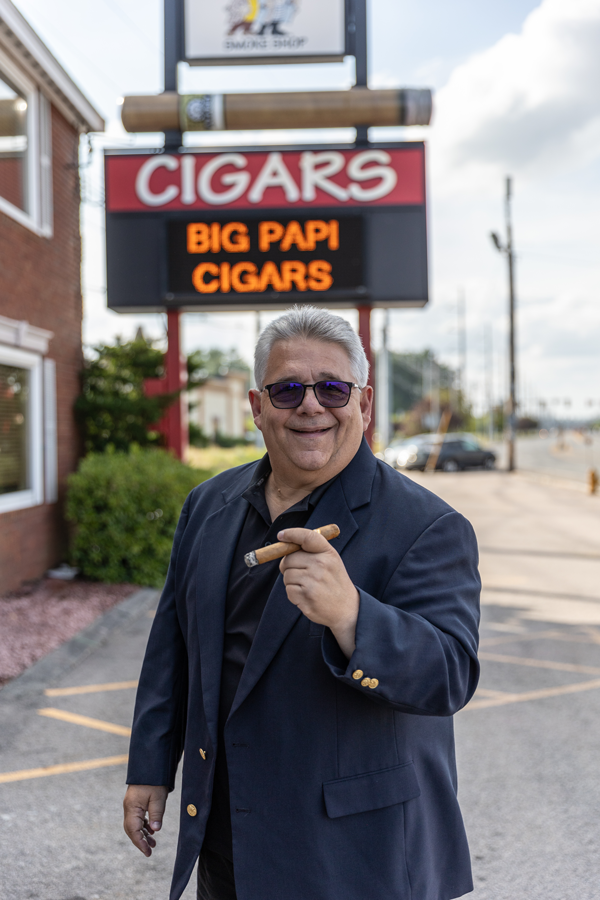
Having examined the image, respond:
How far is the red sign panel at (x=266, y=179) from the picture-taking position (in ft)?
26.3

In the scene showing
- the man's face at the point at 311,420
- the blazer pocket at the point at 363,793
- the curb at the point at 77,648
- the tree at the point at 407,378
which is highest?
the tree at the point at 407,378

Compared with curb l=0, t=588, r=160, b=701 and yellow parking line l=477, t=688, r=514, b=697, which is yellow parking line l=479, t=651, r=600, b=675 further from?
curb l=0, t=588, r=160, b=701

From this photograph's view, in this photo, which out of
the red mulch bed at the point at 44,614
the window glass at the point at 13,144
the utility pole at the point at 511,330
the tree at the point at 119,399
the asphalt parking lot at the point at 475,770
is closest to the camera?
the asphalt parking lot at the point at 475,770

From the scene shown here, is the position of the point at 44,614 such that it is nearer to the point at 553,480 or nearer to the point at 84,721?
the point at 84,721

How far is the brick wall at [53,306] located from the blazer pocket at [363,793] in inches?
268

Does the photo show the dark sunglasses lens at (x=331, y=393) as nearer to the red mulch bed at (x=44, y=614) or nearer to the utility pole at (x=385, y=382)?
the red mulch bed at (x=44, y=614)

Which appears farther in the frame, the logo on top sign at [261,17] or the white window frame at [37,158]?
the white window frame at [37,158]

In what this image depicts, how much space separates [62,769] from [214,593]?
8.99ft

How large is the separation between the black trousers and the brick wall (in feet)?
20.9

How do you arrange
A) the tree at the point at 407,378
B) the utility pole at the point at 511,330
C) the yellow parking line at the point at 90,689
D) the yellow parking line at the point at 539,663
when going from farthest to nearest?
the tree at the point at 407,378 → the utility pole at the point at 511,330 → the yellow parking line at the point at 539,663 → the yellow parking line at the point at 90,689

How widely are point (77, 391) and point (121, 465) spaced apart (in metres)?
1.87

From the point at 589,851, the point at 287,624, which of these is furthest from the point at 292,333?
the point at 589,851

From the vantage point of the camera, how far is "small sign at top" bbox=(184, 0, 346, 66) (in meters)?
8.49

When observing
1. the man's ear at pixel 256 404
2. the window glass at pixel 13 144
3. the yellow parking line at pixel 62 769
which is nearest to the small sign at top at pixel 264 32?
the window glass at pixel 13 144
